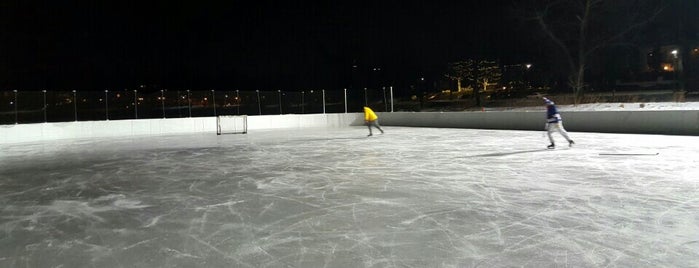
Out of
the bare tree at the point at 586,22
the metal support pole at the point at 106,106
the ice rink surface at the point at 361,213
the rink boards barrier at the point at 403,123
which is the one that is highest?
the bare tree at the point at 586,22

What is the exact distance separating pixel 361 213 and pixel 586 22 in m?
32.1

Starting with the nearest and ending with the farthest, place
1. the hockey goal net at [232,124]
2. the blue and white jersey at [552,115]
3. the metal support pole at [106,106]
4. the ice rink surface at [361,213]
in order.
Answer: the ice rink surface at [361,213], the blue and white jersey at [552,115], the metal support pole at [106,106], the hockey goal net at [232,124]

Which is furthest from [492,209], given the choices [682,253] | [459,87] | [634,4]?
[459,87]

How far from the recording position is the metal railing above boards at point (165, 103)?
2252cm

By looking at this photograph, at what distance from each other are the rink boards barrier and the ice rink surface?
7359 mm

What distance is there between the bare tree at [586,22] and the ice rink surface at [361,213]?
23909mm

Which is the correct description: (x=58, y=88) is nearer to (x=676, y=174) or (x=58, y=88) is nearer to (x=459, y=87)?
(x=459, y=87)

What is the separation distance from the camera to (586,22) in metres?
→ 32.4

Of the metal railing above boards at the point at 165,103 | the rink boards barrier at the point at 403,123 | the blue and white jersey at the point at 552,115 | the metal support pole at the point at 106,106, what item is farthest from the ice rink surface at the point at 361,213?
the metal support pole at the point at 106,106

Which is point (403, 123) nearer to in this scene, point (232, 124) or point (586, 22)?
point (232, 124)

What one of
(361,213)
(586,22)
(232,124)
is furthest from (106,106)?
(586,22)

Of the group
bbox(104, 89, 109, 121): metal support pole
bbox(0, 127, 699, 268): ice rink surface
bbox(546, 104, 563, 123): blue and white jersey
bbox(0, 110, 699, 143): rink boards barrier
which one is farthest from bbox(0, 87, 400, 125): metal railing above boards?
bbox(546, 104, 563, 123): blue and white jersey

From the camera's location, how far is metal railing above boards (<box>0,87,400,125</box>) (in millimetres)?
22516

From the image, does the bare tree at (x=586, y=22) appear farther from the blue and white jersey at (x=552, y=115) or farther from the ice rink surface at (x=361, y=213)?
the ice rink surface at (x=361, y=213)
